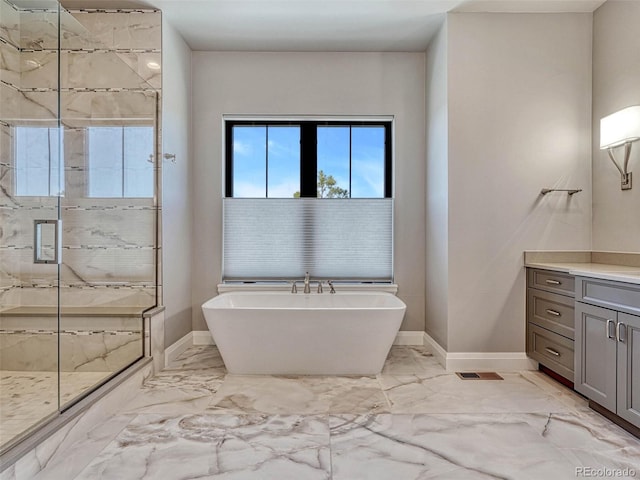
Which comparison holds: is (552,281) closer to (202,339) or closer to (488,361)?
(488,361)

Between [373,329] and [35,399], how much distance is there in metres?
2.01

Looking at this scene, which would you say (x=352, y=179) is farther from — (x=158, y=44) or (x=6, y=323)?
(x=6, y=323)

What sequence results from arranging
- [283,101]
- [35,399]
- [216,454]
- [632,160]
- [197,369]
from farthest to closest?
[283,101]
[197,369]
[632,160]
[35,399]
[216,454]

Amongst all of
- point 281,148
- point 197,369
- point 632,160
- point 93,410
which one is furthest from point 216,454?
point 632,160

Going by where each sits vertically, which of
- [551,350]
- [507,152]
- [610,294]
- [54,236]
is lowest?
[551,350]

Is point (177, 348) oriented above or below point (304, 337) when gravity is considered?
below

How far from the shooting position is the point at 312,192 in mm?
3791

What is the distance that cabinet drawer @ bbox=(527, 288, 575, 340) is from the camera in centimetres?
255

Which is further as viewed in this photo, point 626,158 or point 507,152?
point 507,152

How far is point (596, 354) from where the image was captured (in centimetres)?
224

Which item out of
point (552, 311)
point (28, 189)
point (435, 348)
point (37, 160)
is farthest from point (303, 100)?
point (552, 311)

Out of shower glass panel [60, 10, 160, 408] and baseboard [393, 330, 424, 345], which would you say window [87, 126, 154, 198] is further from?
baseboard [393, 330, 424, 345]

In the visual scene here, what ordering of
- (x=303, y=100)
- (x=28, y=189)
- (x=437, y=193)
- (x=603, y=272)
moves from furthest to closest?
(x=303, y=100) → (x=437, y=193) → (x=28, y=189) → (x=603, y=272)

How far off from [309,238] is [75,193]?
6.26 ft
